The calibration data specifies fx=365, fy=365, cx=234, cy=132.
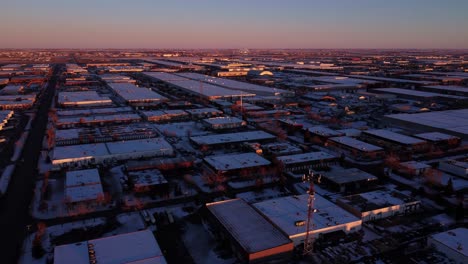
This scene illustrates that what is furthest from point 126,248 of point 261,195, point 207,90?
point 207,90

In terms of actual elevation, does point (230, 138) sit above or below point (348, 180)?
above

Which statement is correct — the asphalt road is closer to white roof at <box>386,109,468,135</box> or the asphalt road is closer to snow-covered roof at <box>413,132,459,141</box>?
snow-covered roof at <box>413,132,459,141</box>

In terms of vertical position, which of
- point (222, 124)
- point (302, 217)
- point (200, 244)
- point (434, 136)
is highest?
point (434, 136)

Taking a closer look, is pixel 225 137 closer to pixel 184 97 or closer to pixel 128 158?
pixel 128 158

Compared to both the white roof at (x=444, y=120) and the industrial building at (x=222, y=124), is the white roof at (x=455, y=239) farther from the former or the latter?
the industrial building at (x=222, y=124)

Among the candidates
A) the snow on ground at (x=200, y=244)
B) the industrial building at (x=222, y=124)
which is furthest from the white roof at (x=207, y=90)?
the snow on ground at (x=200, y=244)

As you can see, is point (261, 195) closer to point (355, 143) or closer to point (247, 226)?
point (247, 226)

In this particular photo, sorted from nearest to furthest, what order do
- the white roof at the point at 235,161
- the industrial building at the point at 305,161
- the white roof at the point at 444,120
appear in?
the white roof at the point at 235,161 → the industrial building at the point at 305,161 → the white roof at the point at 444,120
